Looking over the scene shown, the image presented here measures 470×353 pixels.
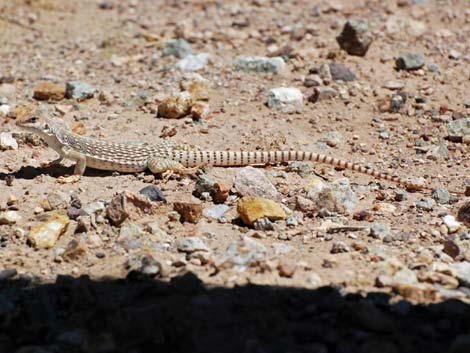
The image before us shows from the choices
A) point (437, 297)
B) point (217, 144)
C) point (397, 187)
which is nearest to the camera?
point (437, 297)

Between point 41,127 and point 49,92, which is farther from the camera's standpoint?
point 49,92

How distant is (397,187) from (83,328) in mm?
3978

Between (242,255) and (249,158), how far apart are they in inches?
89.8

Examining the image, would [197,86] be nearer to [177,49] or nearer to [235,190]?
[177,49]

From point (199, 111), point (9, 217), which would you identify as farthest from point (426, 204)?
point (9, 217)

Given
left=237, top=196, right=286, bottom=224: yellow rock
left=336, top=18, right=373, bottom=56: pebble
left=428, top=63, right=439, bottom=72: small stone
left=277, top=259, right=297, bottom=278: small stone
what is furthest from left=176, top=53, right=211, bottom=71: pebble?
left=277, top=259, right=297, bottom=278: small stone

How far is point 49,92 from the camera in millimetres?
9531

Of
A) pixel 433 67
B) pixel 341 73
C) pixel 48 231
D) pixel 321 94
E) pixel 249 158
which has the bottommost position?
pixel 48 231

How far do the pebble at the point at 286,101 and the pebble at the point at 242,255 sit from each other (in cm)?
364

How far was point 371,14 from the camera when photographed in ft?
39.3

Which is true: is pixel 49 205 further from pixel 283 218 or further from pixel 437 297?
pixel 437 297

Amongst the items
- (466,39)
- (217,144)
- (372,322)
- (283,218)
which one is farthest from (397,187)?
(466,39)

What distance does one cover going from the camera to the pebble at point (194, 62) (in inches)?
409

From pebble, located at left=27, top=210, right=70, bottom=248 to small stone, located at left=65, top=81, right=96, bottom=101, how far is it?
3.54 meters
